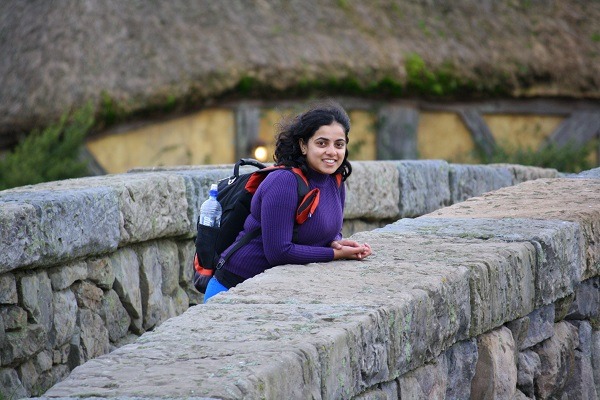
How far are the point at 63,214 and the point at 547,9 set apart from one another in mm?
11858

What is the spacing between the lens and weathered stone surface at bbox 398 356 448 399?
2859mm

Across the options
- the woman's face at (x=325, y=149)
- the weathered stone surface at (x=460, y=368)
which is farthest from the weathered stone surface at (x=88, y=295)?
the weathered stone surface at (x=460, y=368)

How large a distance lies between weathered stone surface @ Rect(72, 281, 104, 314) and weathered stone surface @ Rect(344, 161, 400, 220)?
1986mm

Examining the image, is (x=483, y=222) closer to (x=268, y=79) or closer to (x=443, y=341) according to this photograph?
(x=443, y=341)

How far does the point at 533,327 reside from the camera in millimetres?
3648

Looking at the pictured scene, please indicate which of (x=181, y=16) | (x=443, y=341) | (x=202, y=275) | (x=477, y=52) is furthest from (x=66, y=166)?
(x=443, y=341)

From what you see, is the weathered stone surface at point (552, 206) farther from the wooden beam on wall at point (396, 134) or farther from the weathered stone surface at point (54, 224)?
the wooden beam on wall at point (396, 134)

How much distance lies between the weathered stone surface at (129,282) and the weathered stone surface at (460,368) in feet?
5.89

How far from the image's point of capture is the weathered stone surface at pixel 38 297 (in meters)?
3.78

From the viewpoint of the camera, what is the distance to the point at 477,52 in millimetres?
13781

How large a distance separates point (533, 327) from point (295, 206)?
909 millimetres

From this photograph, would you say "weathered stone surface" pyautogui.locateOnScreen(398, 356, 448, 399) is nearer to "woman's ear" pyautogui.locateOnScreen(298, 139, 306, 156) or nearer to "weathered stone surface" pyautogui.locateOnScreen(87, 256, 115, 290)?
"woman's ear" pyautogui.locateOnScreen(298, 139, 306, 156)

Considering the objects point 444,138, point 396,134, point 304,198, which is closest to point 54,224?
point 304,198

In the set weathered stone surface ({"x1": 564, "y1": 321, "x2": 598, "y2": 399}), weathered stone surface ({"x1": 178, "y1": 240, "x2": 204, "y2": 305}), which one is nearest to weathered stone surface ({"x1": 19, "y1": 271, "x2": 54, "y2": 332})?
weathered stone surface ({"x1": 178, "y1": 240, "x2": 204, "y2": 305})
